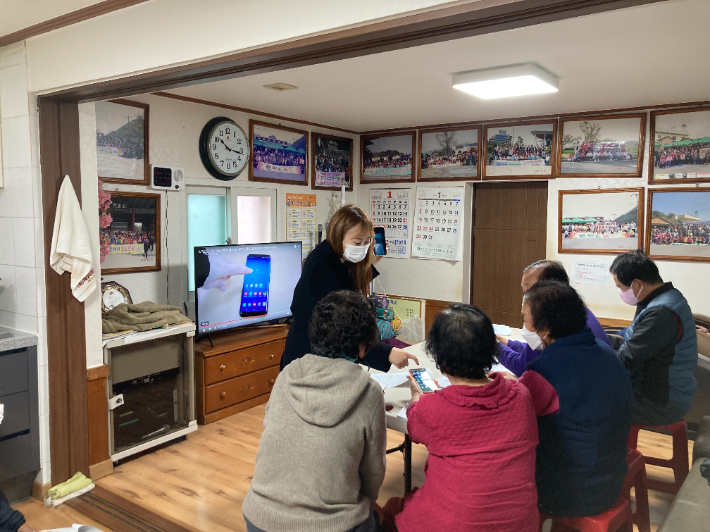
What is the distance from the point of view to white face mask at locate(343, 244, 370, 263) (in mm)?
2395

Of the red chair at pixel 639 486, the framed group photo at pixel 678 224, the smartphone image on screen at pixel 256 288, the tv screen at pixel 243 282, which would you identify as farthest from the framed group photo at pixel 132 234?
the framed group photo at pixel 678 224

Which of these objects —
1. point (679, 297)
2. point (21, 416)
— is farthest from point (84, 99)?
point (679, 297)

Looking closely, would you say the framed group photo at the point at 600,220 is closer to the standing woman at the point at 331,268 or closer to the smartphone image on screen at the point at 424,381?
the standing woman at the point at 331,268

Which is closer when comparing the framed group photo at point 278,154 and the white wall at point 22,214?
the white wall at point 22,214

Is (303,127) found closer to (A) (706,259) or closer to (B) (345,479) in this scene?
(A) (706,259)

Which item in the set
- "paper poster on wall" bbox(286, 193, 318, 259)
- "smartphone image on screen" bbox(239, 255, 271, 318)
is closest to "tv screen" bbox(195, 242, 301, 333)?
"smartphone image on screen" bbox(239, 255, 271, 318)

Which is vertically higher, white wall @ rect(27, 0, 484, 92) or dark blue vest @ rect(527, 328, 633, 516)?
white wall @ rect(27, 0, 484, 92)

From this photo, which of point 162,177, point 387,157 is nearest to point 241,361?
point 162,177

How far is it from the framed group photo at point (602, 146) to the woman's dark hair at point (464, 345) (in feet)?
11.3

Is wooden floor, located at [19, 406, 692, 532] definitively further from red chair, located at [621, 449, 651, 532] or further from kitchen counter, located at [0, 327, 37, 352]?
kitchen counter, located at [0, 327, 37, 352]

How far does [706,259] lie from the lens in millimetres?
4129

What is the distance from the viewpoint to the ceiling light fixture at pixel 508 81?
3.15m

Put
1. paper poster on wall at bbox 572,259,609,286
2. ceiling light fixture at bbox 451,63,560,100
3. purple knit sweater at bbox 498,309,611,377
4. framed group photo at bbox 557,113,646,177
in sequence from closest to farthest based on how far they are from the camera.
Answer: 1. purple knit sweater at bbox 498,309,611,377
2. ceiling light fixture at bbox 451,63,560,100
3. framed group photo at bbox 557,113,646,177
4. paper poster on wall at bbox 572,259,609,286

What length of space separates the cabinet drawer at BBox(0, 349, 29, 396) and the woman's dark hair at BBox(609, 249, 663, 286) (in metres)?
2.94
